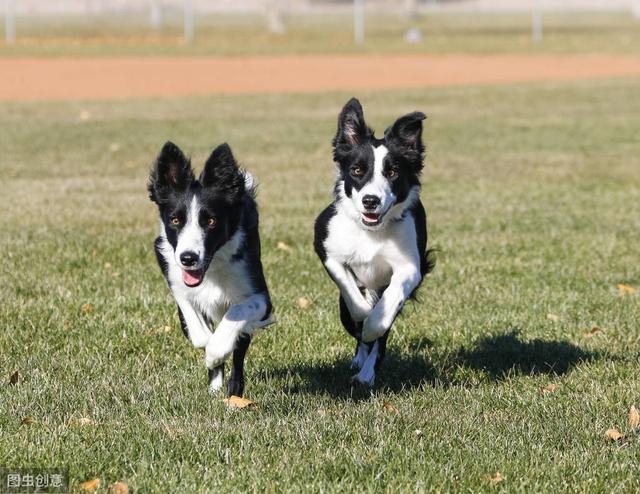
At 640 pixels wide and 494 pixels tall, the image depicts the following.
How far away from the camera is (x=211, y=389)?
20.6 feet

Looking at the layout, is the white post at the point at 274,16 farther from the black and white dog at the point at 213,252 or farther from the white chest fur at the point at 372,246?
the black and white dog at the point at 213,252

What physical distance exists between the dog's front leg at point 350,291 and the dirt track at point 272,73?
2358 centimetres

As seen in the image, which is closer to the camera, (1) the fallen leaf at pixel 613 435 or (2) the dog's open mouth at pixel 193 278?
(1) the fallen leaf at pixel 613 435

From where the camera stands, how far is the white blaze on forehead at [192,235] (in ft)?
18.3

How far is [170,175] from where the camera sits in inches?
232

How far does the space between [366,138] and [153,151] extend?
12446 mm

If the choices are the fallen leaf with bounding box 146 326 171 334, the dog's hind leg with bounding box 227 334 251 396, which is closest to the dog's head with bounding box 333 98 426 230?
the dog's hind leg with bounding box 227 334 251 396

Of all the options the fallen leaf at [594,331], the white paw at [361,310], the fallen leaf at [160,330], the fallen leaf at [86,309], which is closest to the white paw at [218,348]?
the white paw at [361,310]

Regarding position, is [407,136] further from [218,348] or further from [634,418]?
[634,418]

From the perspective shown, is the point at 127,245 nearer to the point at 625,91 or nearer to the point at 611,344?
the point at 611,344

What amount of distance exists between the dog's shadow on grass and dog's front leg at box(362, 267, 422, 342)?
0.37 m

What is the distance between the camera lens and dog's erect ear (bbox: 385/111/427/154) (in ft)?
21.4

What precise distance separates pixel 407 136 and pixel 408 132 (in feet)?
0.10

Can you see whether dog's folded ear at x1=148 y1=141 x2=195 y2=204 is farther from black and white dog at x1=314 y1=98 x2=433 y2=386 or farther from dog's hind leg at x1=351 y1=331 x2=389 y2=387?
dog's hind leg at x1=351 y1=331 x2=389 y2=387
